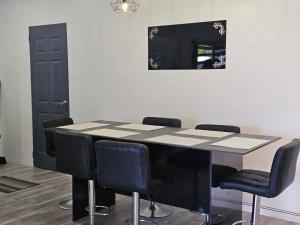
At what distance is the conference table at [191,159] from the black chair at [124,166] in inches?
10.1

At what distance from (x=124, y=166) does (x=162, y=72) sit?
1.98 metres

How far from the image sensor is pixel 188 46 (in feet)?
14.1

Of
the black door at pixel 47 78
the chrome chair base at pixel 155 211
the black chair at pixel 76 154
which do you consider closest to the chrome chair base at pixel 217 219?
the chrome chair base at pixel 155 211

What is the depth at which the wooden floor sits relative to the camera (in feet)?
12.3

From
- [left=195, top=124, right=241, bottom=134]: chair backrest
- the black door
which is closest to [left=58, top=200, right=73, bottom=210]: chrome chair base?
the black door

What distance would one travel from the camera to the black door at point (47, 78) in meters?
5.44

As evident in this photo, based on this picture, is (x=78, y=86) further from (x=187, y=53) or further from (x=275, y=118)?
(x=275, y=118)

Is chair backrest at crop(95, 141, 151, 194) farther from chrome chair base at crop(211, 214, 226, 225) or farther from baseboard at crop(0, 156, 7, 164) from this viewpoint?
baseboard at crop(0, 156, 7, 164)

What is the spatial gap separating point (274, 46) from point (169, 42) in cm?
123

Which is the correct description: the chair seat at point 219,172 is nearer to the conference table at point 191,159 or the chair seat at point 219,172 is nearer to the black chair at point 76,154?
the conference table at point 191,159

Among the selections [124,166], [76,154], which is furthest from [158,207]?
[124,166]

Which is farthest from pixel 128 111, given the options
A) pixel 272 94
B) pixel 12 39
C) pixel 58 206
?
pixel 12 39

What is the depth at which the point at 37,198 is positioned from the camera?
174 inches

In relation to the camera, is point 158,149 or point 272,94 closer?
point 158,149
